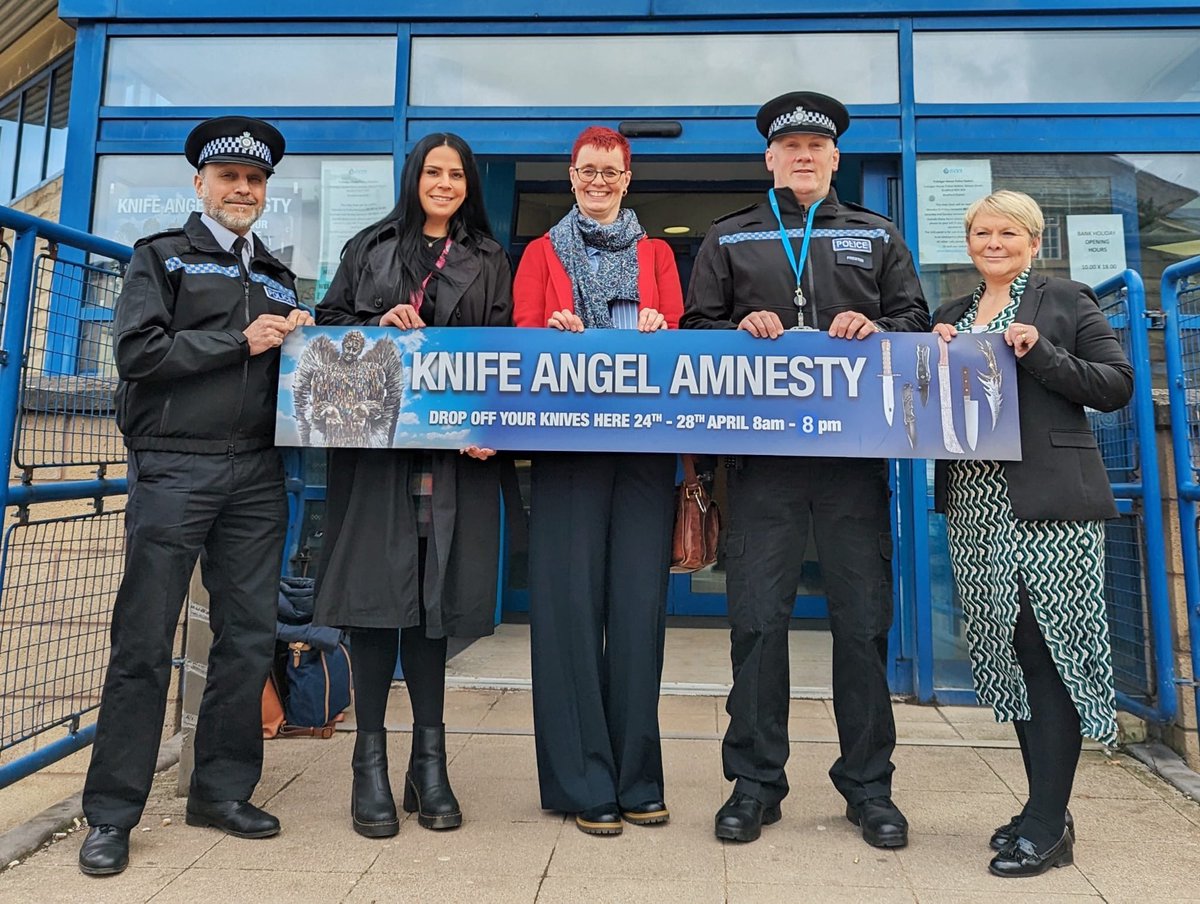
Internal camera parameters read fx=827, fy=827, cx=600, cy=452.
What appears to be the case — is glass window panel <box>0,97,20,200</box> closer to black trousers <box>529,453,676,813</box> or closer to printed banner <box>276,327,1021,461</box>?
printed banner <box>276,327,1021,461</box>

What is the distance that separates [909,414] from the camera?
2410mm

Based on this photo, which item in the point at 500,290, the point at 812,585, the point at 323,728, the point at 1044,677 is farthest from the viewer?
the point at 812,585

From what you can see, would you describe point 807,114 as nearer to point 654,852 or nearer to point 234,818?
point 654,852

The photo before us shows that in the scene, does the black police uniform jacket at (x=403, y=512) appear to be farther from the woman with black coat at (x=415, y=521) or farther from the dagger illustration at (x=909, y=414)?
the dagger illustration at (x=909, y=414)

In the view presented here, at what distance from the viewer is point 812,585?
19.0 feet

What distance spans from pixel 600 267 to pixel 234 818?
2.04 meters

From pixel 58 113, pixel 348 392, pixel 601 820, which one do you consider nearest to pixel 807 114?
pixel 348 392

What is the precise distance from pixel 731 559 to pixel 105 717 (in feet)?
6.19

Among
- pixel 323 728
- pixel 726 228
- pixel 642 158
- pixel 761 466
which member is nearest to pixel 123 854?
pixel 323 728

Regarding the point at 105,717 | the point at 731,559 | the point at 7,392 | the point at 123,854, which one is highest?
the point at 7,392

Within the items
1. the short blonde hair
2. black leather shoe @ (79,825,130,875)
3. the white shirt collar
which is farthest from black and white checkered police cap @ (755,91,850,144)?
black leather shoe @ (79,825,130,875)

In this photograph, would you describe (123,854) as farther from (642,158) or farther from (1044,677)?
(642,158)

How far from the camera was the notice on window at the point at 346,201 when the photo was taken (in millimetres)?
4461

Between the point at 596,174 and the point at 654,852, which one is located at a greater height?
the point at 596,174
